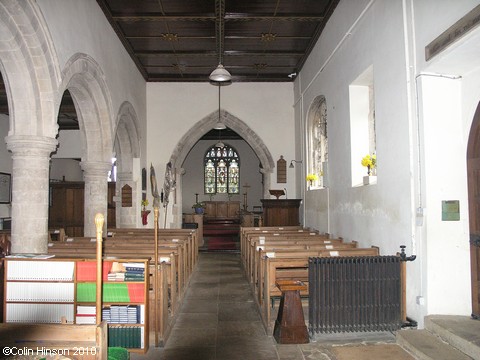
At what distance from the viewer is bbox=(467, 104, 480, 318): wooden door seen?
4.11 meters

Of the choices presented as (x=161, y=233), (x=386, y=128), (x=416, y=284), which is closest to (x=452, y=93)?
(x=386, y=128)

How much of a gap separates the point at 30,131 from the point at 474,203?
524 centimetres

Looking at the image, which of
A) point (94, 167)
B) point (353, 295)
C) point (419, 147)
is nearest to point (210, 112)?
point (94, 167)

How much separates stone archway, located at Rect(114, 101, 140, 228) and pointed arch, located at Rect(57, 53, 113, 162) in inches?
92.9

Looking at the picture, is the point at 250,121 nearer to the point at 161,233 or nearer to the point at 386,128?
the point at 161,233

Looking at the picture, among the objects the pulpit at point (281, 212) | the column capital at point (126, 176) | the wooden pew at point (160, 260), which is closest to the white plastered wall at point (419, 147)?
the wooden pew at point (160, 260)

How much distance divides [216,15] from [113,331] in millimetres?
A: 6204

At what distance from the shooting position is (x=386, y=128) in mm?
5445

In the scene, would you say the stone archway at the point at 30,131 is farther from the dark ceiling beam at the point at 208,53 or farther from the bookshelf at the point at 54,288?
the dark ceiling beam at the point at 208,53

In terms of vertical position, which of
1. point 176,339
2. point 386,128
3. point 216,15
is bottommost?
point 176,339

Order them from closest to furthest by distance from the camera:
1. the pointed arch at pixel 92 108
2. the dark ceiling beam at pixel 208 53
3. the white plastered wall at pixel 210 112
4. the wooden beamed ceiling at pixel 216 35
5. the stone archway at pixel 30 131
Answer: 1. the stone archway at pixel 30 131
2. the pointed arch at pixel 92 108
3. the wooden beamed ceiling at pixel 216 35
4. the dark ceiling beam at pixel 208 53
5. the white plastered wall at pixel 210 112

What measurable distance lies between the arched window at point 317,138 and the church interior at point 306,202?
5 centimetres

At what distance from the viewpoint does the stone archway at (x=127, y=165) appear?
36.1ft

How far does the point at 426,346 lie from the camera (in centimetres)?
376
